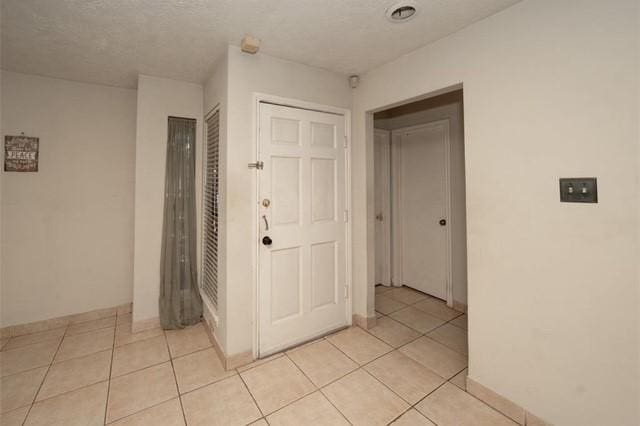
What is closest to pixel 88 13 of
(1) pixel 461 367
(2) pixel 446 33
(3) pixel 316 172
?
(3) pixel 316 172

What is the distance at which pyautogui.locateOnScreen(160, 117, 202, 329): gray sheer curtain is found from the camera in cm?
280

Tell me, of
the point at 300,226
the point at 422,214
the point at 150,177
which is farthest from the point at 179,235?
the point at 422,214

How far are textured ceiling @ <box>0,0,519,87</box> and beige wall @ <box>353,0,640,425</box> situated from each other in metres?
0.38

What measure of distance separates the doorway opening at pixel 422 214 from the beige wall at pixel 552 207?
3.49 ft

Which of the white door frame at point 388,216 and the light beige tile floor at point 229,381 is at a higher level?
the white door frame at point 388,216

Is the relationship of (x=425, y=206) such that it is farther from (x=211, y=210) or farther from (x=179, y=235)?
(x=179, y=235)

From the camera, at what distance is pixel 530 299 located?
164cm

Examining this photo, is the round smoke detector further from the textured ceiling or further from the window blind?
the window blind

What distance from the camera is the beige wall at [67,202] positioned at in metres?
2.66

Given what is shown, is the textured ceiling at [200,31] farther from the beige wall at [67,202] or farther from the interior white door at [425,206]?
the interior white door at [425,206]

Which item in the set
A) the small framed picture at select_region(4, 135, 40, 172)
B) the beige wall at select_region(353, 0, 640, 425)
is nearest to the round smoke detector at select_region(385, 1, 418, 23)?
the beige wall at select_region(353, 0, 640, 425)

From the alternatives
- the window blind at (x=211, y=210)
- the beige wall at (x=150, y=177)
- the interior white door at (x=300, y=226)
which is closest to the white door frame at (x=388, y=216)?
the interior white door at (x=300, y=226)

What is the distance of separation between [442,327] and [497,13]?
8.83 feet

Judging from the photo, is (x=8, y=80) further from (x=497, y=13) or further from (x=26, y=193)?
(x=497, y=13)
